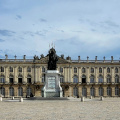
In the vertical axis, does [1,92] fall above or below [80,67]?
below

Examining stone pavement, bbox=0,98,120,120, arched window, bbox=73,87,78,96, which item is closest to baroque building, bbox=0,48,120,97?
arched window, bbox=73,87,78,96

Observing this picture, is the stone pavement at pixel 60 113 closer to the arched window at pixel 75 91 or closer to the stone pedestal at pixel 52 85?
the stone pedestal at pixel 52 85

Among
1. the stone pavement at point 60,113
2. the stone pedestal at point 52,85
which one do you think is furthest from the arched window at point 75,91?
the stone pavement at point 60,113

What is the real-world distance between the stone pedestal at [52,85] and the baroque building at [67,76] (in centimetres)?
3558

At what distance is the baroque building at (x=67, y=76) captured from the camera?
262ft

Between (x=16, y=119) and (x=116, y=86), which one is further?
(x=116, y=86)

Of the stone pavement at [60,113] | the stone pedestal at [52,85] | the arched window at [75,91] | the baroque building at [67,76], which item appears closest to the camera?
the stone pavement at [60,113]

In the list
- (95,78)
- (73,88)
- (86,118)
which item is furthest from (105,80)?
(86,118)

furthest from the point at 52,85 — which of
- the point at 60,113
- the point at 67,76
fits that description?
the point at 67,76

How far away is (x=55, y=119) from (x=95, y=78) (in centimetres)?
6530

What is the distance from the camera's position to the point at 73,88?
266 feet

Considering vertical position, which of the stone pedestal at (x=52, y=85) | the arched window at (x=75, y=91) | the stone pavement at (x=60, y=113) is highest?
the stone pedestal at (x=52, y=85)

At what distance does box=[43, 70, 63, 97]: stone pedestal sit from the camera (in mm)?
43438

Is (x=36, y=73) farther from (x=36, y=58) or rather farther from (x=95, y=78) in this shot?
(x=95, y=78)
